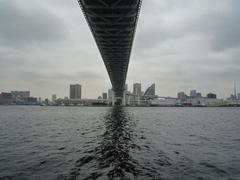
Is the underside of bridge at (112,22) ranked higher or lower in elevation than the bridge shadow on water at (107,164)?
higher

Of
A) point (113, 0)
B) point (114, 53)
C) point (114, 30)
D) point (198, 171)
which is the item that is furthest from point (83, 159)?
point (114, 53)

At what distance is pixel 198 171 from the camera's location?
10.3 m

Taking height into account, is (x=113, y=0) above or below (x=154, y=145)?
above

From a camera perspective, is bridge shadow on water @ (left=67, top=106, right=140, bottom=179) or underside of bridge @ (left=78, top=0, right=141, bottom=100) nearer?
bridge shadow on water @ (left=67, top=106, right=140, bottom=179)

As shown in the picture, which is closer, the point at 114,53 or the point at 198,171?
the point at 198,171

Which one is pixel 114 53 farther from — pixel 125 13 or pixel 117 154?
pixel 117 154

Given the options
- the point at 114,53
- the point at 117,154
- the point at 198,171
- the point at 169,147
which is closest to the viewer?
the point at 198,171

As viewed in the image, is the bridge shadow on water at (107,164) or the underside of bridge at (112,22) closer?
the bridge shadow on water at (107,164)

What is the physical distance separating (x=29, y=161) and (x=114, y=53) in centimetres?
4218

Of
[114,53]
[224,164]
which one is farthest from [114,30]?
[224,164]

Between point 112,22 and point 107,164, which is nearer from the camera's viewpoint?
point 107,164

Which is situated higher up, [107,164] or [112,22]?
[112,22]

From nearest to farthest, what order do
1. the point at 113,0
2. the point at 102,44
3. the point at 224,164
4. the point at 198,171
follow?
the point at 198,171
the point at 224,164
the point at 113,0
the point at 102,44

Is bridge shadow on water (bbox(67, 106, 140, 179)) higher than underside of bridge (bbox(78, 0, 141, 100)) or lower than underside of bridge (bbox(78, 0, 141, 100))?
lower
